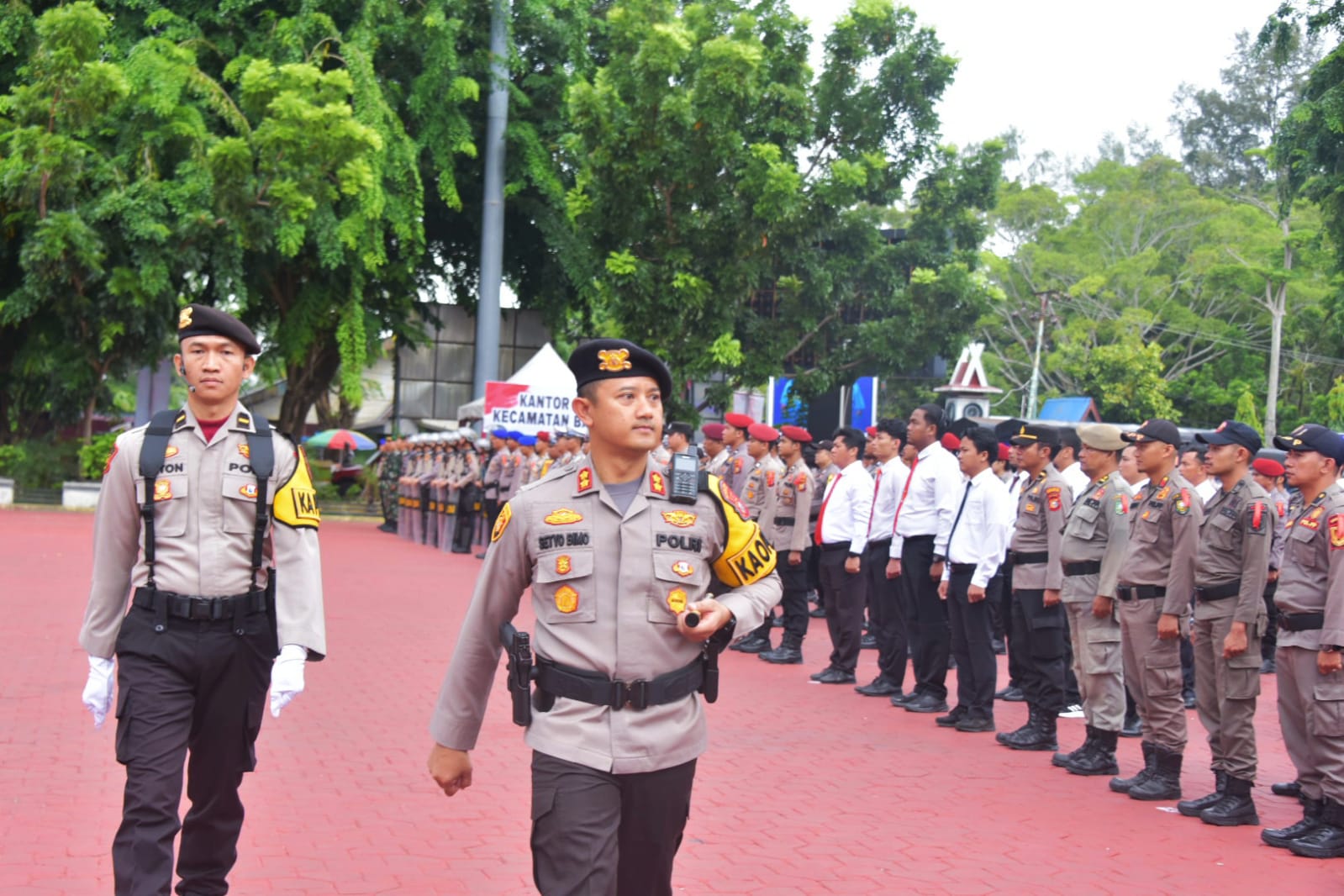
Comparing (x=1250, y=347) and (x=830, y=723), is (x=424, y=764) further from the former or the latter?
(x=1250, y=347)

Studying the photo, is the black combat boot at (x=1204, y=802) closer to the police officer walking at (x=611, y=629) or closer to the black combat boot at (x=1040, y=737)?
the black combat boot at (x=1040, y=737)

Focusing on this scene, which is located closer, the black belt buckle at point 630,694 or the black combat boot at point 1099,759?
the black belt buckle at point 630,694

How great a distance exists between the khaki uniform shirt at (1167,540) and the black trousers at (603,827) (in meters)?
4.40

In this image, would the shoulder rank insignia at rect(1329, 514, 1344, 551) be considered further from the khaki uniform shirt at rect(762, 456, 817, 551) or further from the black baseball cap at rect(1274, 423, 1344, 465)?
the khaki uniform shirt at rect(762, 456, 817, 551)

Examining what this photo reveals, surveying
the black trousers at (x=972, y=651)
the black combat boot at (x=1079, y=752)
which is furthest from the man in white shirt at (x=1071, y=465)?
the black combat boot at (x=1079, y=752)

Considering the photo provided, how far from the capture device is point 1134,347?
132 feet

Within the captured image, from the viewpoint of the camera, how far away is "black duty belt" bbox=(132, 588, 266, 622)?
4504mm

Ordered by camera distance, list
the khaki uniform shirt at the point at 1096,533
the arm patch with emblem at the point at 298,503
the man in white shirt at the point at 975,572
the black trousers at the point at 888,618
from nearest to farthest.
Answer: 1. the arm patch with emblem at the point at 298,503
2. the khaki uniform shirt at the point at 1096,533
3. the man in white shirt at the point at 975,572
4. the black trousers at the point at 888,618

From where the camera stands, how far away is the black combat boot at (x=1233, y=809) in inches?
278

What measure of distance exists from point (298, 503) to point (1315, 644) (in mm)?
4641

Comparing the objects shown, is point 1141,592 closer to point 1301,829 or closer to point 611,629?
point 1301,829

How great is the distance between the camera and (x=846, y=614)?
1120 cm

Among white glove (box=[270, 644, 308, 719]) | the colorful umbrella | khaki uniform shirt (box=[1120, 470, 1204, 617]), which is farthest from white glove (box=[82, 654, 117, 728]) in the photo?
the colorful umbrella

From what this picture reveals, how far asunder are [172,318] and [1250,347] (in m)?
30.1
